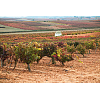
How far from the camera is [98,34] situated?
1617 inches

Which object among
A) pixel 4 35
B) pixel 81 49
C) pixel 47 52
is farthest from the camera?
pixel 81 49

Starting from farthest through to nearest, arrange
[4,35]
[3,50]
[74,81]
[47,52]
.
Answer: [4,35] → [47,52] → [3,50] → [74,81]

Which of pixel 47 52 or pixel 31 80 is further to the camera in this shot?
pixel 47 52

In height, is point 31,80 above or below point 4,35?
below

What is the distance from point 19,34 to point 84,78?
57.7 ft

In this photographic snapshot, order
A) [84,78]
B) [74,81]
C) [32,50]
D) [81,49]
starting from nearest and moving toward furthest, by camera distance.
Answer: [74,81], [84,78], [32,50], [81,49]

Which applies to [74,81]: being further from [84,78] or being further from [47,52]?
[47,52]

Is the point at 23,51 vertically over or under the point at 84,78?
over
